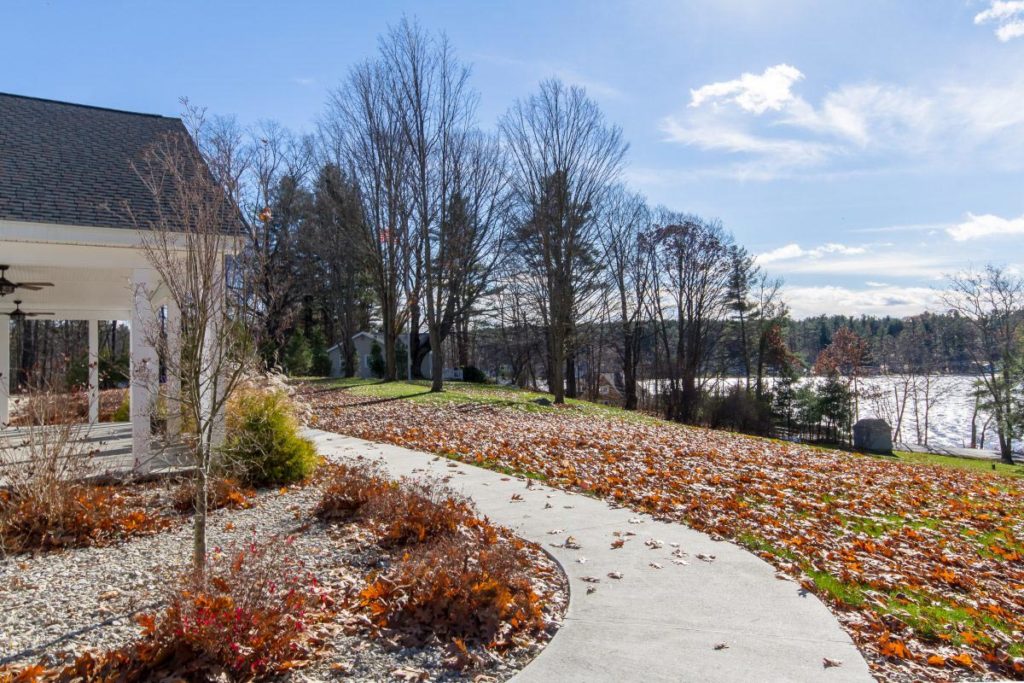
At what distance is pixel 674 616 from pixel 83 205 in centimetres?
755

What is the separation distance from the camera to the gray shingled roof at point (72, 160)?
22.9ft

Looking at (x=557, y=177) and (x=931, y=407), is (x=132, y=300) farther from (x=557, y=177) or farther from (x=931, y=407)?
(x=931, y=407)

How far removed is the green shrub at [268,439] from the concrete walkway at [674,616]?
2491 millimetres

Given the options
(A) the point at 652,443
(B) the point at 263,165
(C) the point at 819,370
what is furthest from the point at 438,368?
(C) the point at 819,370

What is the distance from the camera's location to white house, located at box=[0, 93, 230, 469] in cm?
677

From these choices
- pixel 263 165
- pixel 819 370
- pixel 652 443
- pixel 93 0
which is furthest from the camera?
pixel 819 370

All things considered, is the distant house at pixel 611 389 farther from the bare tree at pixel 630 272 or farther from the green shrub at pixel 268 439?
the green shrub at pixel 268 439

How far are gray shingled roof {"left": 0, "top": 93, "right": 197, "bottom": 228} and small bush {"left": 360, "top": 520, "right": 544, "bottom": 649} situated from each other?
208 inches

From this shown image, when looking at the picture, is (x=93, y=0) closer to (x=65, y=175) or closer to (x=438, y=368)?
(x=65, y=175)

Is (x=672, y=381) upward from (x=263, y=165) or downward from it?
downward

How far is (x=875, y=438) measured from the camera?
876 inches

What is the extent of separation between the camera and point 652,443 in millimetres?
10906

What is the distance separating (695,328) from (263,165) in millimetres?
24121

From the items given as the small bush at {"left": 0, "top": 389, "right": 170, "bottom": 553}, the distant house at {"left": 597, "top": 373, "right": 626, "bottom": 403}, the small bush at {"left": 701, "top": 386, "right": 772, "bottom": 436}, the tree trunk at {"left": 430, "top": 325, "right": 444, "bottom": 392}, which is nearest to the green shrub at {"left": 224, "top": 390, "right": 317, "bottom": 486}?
the small bush at {"left": 0, "top": 389, "right": 170, "bottom": 553}
